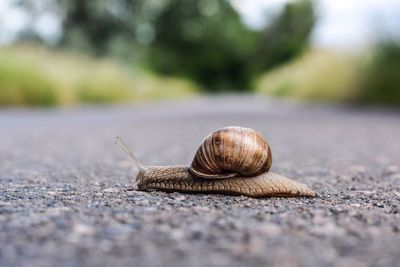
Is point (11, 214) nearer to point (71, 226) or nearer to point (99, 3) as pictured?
point (71, 226)

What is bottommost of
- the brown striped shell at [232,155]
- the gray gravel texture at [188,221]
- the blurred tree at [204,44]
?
the gray gravel texture at [188,221]

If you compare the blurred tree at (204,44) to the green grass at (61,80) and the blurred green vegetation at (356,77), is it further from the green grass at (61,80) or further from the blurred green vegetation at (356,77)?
the blurred green vegetation at (356,77)

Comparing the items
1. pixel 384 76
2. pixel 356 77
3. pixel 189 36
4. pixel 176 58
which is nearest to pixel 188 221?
pixel 384 76

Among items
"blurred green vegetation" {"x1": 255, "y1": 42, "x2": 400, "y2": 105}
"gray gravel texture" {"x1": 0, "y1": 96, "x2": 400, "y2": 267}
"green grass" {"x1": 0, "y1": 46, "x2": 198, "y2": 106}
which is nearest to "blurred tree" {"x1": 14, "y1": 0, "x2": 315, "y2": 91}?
"green grass" {"x1": 0, "y1": 46, "x2": 198, "y2": 106}

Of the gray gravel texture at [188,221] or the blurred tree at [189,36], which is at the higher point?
the blurred tree at [189,36]

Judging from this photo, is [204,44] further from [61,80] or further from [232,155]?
[232,155]

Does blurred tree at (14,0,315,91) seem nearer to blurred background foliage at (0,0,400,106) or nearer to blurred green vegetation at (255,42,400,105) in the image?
blurred background foliage at (0,0,400,106)

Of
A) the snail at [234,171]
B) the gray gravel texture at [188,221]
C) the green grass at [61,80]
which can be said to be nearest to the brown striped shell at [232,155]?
the snail at [234,171]
